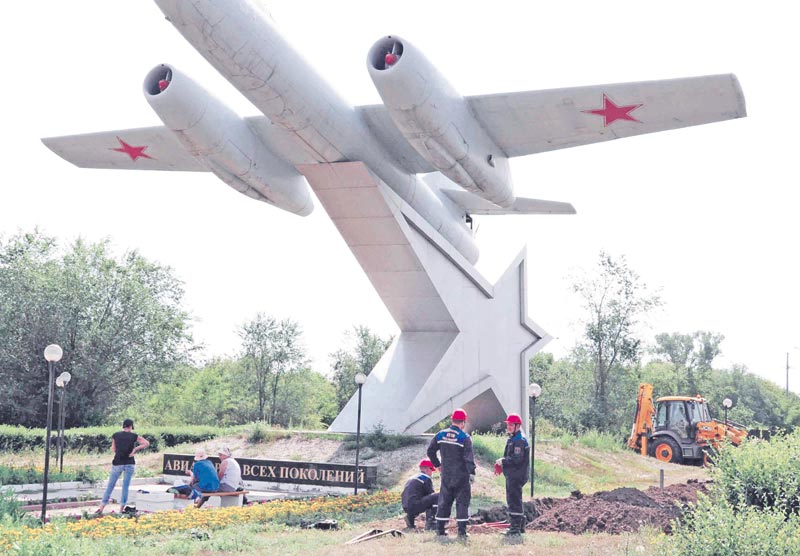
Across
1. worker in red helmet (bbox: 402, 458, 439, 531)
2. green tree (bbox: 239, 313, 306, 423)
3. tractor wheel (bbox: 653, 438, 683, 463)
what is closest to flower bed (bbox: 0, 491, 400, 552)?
worker in red helmet (bbox: 402, 458, 439, 531)

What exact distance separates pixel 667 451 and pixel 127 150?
16.8 metres

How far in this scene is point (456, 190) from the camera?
20406mm

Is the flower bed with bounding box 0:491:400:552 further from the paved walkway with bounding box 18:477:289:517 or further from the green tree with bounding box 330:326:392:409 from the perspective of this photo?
the green tree with bounding box 330:326:392:409

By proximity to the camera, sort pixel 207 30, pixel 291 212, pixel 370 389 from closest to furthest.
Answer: pixel 207 30
pixel 291 212
pixel 370 389

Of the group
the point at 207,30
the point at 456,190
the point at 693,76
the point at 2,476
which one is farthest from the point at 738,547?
the point at 456,190

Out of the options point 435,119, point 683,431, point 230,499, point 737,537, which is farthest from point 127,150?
point 683,431

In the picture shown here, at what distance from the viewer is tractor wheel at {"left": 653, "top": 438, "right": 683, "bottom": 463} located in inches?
910

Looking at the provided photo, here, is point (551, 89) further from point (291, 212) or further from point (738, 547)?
point (738, 547)

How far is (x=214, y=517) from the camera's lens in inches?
399

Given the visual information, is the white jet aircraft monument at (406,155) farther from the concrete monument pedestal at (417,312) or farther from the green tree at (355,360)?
the green tree at (355,360)

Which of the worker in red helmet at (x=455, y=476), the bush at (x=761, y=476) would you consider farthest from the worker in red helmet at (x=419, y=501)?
the bush at (x=761, y=476)

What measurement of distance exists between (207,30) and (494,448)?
11.0 metres

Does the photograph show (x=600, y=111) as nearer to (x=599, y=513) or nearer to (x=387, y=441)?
(x=599, y=513)

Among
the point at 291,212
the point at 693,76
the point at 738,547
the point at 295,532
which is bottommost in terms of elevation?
the point at 295,532
